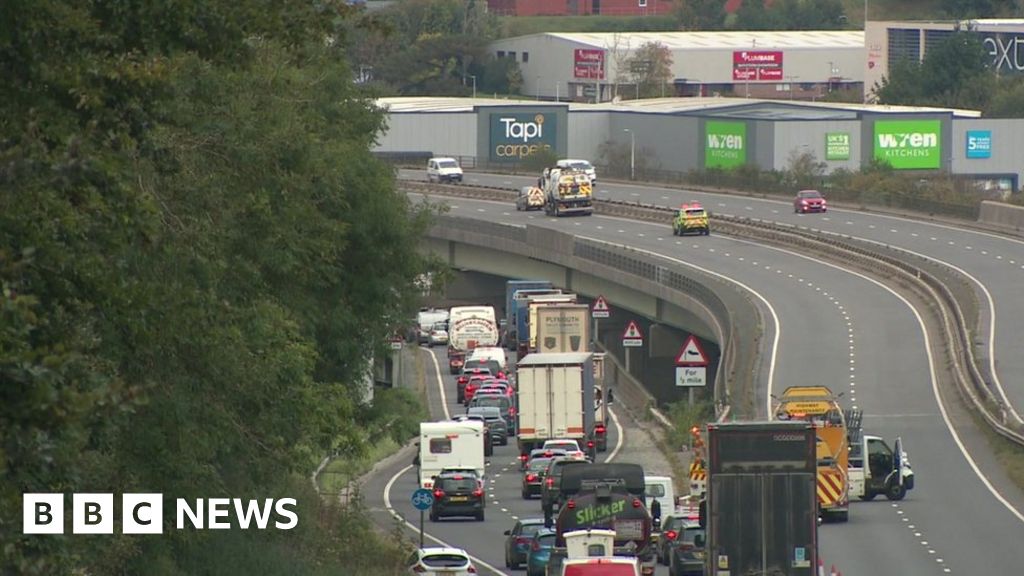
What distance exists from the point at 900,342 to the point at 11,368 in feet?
193

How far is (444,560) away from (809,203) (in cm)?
7391

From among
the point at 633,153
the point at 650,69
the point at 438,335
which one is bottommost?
the point at 438,335

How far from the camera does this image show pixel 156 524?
22141 mm

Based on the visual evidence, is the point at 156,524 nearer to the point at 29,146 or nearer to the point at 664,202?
the point at 29,146

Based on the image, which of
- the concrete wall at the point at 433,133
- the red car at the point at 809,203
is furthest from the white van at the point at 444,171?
the red car at the point at 809,203

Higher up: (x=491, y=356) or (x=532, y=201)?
(x=532, y=201)

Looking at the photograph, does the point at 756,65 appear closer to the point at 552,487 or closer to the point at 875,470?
the point at 875,470

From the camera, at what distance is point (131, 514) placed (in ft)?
70.7

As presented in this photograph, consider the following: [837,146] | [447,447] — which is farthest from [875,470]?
[837,146]

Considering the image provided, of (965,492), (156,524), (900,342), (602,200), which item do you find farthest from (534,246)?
(156,524)

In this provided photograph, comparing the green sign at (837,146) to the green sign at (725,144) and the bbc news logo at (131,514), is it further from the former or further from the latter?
the bbc news logo at (131,514)

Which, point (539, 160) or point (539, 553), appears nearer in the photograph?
point (539, 553)

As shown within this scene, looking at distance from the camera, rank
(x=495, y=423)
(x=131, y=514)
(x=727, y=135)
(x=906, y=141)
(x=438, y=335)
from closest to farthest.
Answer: (x=131, y=514) → (x=495, y=423) → (x=438, y=335) → (x=906, y=141) → (x=727, y=135)

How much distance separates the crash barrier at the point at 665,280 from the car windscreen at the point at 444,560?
23104mm
